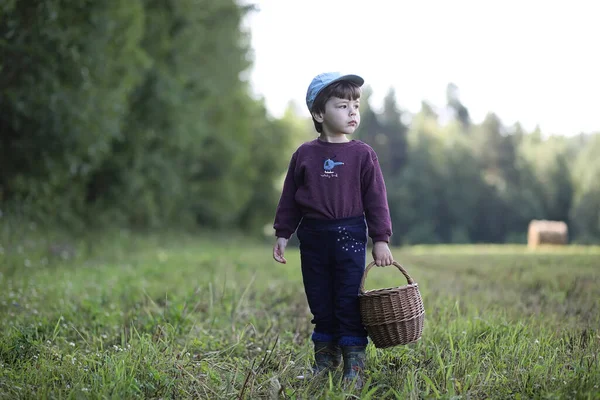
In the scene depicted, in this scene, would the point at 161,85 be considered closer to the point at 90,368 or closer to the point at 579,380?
the point at 90,368

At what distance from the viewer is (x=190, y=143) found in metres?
19.1

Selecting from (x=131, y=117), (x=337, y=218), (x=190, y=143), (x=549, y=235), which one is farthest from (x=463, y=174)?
(x=337, y=218)

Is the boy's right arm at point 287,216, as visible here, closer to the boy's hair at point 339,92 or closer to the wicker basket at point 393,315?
the boy's hair at point 339,92

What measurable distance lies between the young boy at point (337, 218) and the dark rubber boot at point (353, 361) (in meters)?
0.02

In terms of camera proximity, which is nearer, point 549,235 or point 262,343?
point 262,343

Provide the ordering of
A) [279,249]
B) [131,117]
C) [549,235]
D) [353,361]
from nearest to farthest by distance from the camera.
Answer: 1. [353,361]
2. [279,249]
3. [131,117]
4. [549,235]

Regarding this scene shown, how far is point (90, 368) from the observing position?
3480 millimetres

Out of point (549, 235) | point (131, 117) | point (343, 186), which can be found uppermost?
point (131, 117)

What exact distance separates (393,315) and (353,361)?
1.37 ft

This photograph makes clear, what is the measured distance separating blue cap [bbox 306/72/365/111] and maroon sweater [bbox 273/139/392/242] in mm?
300

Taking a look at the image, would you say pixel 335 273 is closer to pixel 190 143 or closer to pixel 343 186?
Result: pixel 343 186

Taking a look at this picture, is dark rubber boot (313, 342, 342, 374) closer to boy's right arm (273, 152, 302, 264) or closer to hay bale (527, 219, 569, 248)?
boy's right arm (273, 152, 302, 264)

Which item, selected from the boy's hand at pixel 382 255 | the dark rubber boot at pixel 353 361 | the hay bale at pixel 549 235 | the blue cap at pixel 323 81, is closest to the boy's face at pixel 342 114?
the blue cap at pixel 323 81

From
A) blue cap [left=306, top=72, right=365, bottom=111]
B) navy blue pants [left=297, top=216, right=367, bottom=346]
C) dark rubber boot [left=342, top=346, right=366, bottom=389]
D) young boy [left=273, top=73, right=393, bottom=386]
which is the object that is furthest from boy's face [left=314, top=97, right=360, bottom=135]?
dark rubber boot [left=342, top=346, right=366, bottom=389]
